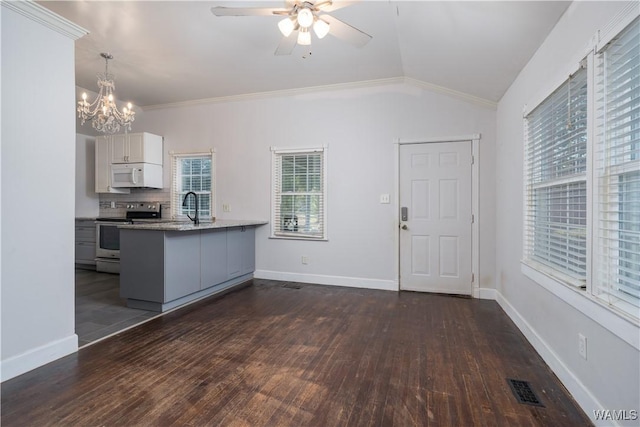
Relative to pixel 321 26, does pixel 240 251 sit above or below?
below

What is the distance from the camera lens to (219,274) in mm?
4082

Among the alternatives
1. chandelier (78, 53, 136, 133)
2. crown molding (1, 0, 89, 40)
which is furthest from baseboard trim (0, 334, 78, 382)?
chandelier (78, 53, 136, 133)

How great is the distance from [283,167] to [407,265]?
2.32 meters

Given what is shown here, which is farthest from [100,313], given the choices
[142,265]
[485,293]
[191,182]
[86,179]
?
[485,293]

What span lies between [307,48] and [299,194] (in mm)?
2021

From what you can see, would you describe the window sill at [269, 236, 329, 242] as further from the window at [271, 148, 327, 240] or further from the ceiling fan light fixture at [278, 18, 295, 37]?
the ceiling fan light fixture at [278, 18, 295, 37]

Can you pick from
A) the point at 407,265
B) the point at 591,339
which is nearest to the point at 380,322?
the point at 407,265

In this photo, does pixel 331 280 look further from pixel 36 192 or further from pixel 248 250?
pixel 36 192

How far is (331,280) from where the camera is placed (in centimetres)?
454

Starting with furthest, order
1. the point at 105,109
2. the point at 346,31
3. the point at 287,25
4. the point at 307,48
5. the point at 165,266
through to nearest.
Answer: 1. the point at 105,109
2. the point at 307,48
3. the point at 165,266
4. the point at 346,31
5. the point at 287,25

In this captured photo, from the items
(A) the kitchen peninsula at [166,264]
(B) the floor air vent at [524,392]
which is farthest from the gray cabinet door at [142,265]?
(B) the floor air vent at [524,392]

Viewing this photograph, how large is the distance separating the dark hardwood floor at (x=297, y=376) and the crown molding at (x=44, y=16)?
2.37 meters

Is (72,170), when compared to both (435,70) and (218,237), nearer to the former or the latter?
(218,237)

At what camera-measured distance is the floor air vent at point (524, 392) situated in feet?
6.03
